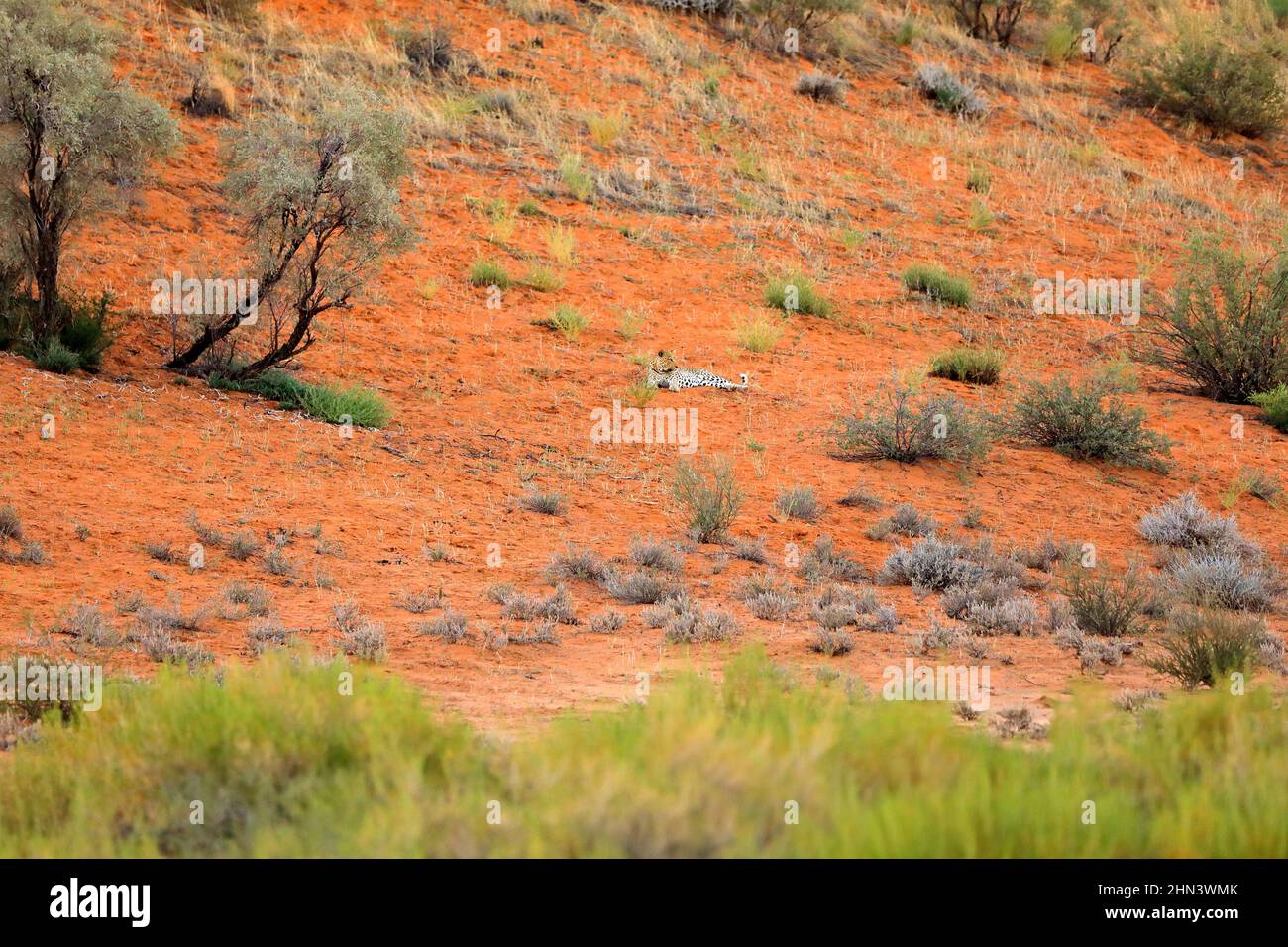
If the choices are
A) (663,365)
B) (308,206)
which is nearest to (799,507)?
(663,365)

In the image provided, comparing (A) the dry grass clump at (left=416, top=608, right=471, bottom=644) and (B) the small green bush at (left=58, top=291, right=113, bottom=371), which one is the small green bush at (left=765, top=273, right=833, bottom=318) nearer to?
(B) the small green bush at (left=58, top=291, right=113, bottom=371)

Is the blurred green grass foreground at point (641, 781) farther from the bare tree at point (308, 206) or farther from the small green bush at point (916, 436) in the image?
the bare tree at point (308, 206)

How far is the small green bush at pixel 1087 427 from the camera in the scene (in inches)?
497

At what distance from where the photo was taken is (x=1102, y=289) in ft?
60.6

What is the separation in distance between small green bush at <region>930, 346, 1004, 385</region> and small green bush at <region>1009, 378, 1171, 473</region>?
4.57 feet

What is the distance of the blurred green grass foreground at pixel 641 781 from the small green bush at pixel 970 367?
10424mm

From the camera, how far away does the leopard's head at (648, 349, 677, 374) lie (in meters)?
13.9

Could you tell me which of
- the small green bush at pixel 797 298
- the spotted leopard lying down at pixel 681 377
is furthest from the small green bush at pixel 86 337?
the small green bush at pixel 797 298

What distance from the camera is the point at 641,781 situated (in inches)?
123

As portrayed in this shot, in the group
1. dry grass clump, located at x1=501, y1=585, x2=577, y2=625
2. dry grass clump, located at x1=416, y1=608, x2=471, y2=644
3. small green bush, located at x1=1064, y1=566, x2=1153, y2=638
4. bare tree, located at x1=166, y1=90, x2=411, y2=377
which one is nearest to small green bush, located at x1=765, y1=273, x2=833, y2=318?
bare tree, located at x1=166, y1=90, x2=411, y2=377

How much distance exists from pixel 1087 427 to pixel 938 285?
17.5 ft

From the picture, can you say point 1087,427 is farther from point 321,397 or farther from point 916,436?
point 321,397
